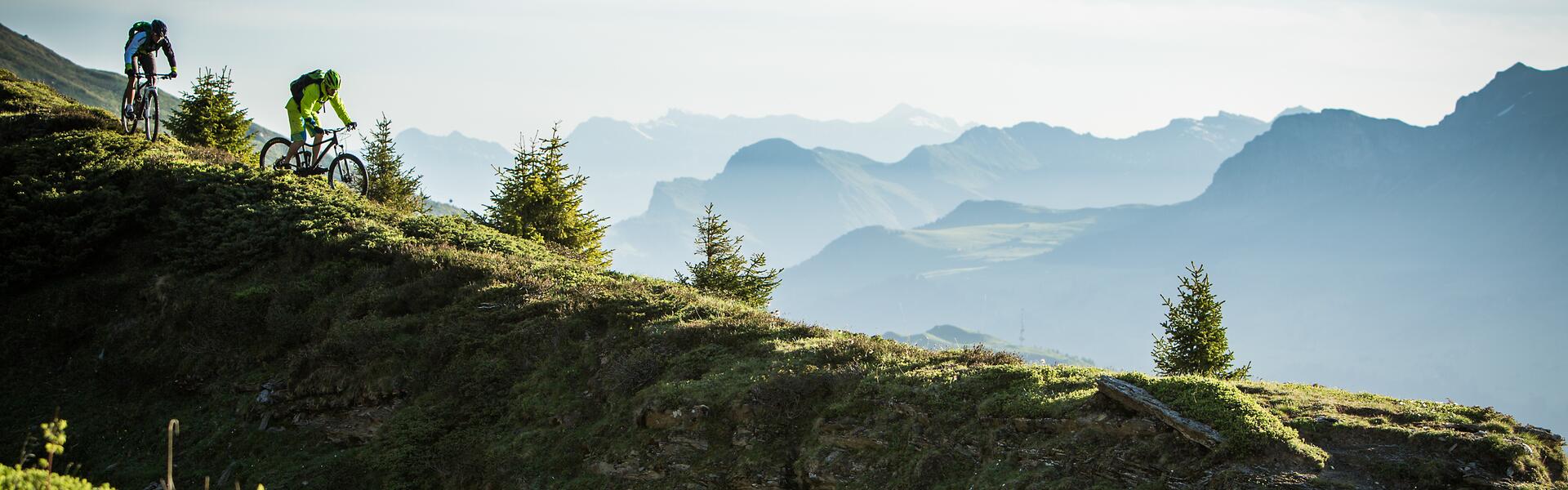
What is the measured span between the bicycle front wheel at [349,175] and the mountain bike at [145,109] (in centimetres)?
509

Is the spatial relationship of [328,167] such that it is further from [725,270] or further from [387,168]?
[387,168]

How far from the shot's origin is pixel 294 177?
2450 centimetres

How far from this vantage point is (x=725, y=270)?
3431 cm

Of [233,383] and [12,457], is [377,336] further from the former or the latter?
[12,457]

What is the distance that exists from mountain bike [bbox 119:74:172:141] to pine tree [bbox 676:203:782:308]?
52.7ft

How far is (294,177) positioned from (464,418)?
40.2 feet

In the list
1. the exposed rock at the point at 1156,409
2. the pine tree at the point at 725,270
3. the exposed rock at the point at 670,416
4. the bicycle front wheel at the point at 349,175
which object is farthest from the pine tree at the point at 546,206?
the exposed rock at the point at 1156,409

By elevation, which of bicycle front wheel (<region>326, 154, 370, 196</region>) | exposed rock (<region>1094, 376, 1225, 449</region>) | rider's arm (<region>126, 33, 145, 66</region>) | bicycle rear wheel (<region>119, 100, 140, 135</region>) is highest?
rider's arm (<region>126, 33, 145, 66</region>)

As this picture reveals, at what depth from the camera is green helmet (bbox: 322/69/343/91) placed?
23281mm

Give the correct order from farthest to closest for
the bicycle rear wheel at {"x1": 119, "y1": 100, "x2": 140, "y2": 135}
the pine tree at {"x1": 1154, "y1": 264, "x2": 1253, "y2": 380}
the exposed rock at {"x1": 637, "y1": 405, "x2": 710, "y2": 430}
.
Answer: the pine tree at {"x1": 1154, "y1": 264, "x2": 1253, "y2": 380} → the bicycle rear wheel at {"x1": 119, "y1": 100, "x2": 140, "y2": 135} → the exposed rock at {"x1": 637, "y1": 405, "x2": 710, "y2": 430}

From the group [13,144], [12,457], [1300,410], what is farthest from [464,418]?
[13,144]

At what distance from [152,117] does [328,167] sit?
5.62 m

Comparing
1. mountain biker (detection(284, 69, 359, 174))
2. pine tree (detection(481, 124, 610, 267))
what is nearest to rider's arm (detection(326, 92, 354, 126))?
mountain biker (detection(284, 69, 359, 174))

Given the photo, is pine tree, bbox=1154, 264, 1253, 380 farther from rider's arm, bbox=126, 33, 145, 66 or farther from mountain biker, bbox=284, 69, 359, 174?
rider's arm, bbox=126, 33, 145, 66
